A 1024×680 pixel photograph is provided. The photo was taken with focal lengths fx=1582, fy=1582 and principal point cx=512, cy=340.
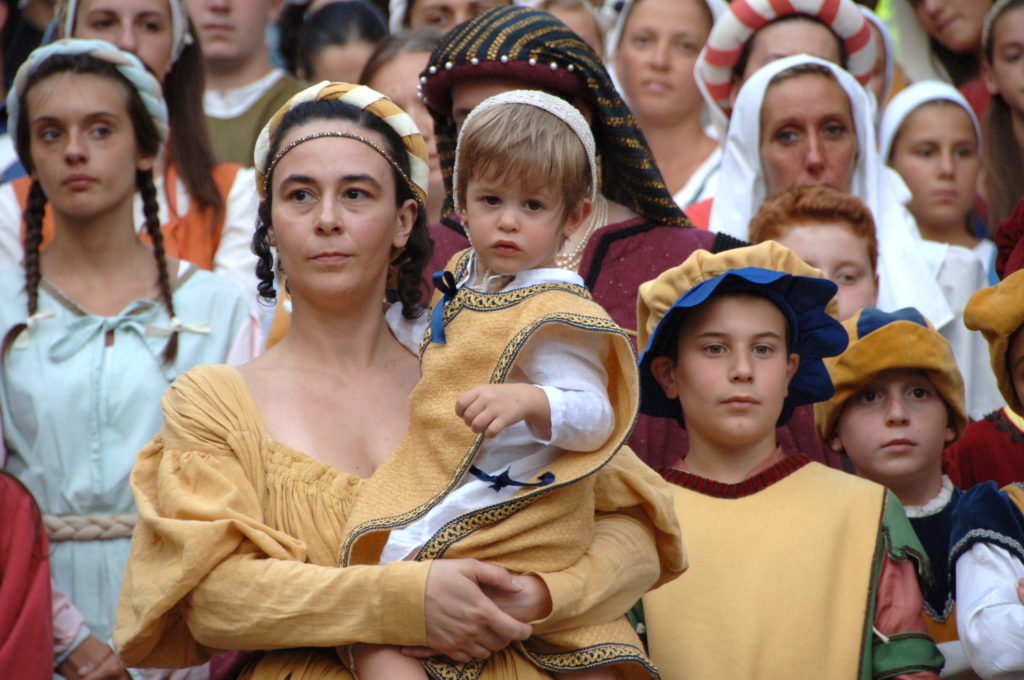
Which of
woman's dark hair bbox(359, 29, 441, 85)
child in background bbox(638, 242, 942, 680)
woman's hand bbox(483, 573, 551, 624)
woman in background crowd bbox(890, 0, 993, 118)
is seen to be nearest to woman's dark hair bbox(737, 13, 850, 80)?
woman's dark hair bbox(359, 29, 441, 85)

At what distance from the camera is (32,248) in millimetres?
5020

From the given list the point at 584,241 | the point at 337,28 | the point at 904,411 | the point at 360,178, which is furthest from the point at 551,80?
the point at 337,28

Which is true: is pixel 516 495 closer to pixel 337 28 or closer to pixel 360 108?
pixel 360 108

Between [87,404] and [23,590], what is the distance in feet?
2.51

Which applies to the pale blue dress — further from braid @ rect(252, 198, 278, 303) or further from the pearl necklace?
braid @ rect(252, 198, 278, 303)

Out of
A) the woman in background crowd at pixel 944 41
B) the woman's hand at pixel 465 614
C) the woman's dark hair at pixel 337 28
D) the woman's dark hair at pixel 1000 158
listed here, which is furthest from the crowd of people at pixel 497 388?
the woman in background crowd at pixel 944 41

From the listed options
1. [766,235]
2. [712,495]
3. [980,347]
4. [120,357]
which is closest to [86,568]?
[120,357]

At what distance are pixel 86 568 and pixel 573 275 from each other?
2.08m

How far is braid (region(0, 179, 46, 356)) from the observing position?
4.83 metres

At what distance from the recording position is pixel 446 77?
431 cm

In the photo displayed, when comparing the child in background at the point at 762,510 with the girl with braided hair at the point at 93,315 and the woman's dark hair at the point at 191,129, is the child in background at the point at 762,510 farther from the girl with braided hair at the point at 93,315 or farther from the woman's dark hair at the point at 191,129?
the woman's dark hair at the point at 191,129

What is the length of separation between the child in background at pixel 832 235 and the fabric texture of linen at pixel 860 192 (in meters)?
0.48

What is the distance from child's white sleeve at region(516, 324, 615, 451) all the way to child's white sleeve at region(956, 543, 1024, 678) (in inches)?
40.4

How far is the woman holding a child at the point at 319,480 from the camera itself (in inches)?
119
